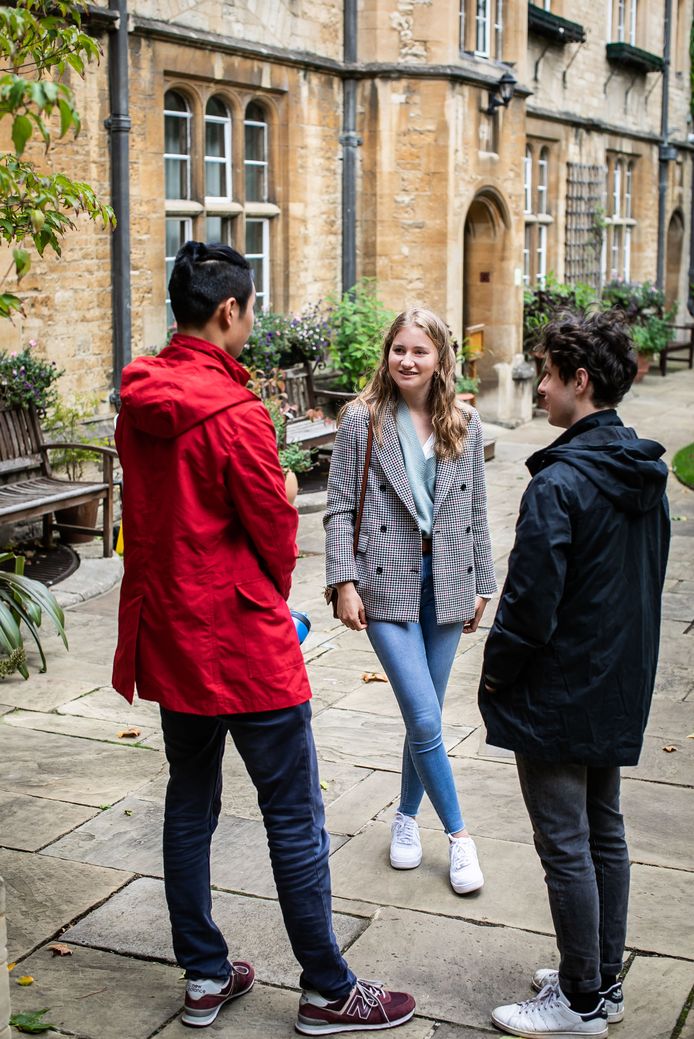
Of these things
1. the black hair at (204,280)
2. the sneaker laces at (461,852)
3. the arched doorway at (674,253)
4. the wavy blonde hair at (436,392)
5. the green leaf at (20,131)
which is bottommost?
the sneaker laces at (461,852)

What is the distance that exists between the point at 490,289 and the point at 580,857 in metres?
12.5

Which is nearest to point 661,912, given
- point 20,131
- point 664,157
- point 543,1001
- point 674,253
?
point 543,1001

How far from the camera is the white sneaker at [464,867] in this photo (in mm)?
4094

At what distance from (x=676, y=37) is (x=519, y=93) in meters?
10.5

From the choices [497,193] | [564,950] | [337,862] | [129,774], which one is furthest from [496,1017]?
[497,193]

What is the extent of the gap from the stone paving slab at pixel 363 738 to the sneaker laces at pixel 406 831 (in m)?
0.84

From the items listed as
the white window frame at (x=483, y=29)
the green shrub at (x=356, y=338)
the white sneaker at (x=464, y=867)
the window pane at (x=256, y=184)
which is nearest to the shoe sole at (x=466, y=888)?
the white sneaker at (x=464, y=867)

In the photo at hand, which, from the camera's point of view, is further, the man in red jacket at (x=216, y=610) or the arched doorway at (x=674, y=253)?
the arched doorway at (x=674, y=253)

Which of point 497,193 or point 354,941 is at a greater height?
point 497,193

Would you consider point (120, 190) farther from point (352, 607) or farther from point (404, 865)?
point (404, 865)

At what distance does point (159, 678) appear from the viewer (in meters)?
3.20

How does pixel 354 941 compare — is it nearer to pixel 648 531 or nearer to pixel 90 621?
pixel 648 531

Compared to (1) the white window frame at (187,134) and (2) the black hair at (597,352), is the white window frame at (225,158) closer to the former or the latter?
(1) the white window frame at (187,134)

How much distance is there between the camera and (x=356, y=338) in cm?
1226
